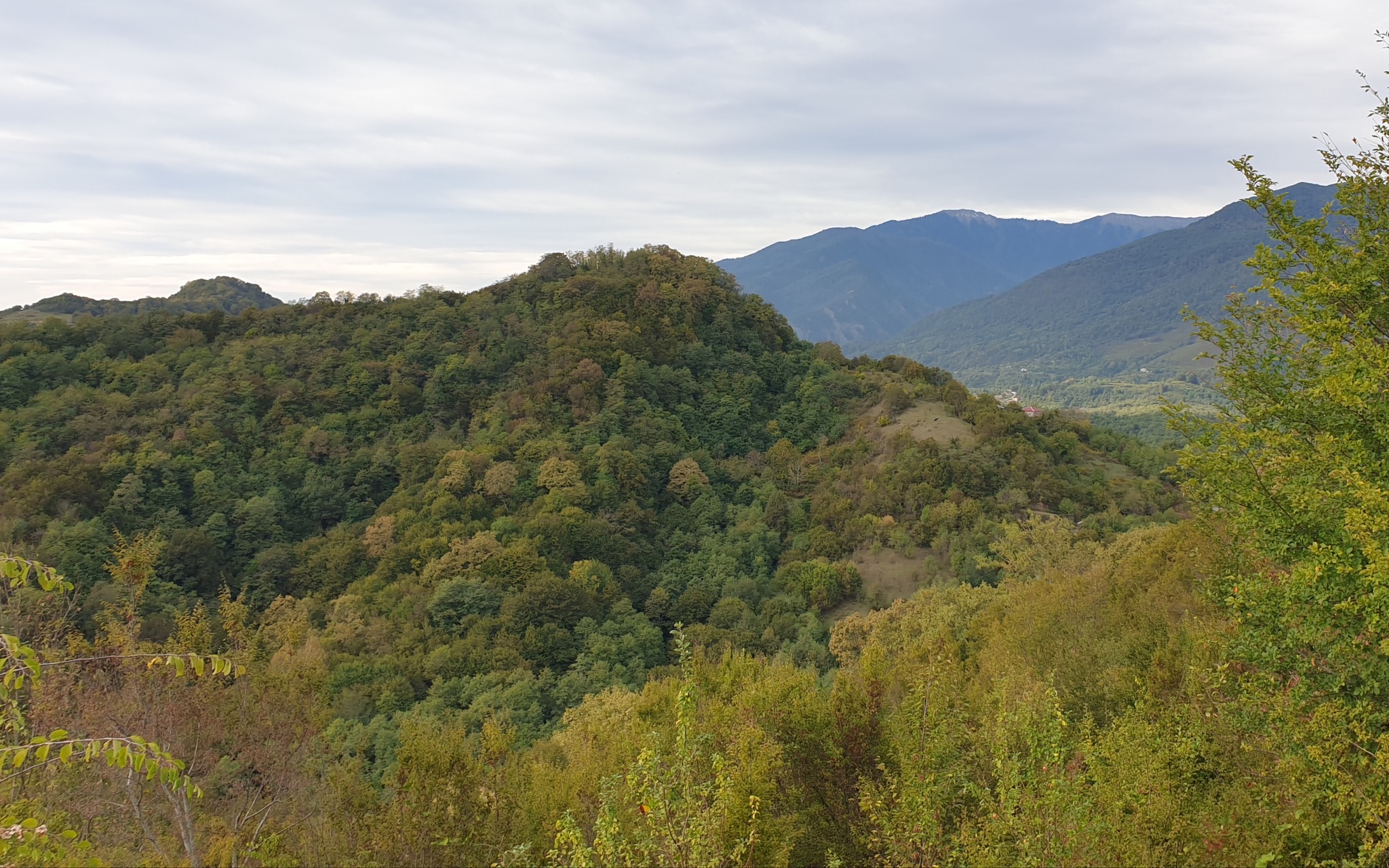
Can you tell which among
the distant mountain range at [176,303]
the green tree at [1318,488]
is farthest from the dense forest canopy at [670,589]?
the distant mountain range at [176,303]

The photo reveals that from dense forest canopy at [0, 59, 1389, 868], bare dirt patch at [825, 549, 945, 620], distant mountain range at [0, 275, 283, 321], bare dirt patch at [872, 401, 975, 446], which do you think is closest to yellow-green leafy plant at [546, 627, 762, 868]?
dense forest canopy at [0, 59, 1389, 868]

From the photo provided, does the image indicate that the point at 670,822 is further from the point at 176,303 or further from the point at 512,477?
the point at 176,303

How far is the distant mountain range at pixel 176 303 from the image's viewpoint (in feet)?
168

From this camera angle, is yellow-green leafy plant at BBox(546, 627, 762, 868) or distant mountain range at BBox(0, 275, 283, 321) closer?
yellow-green leafy plant at BBox(546, 627, 762, 868)

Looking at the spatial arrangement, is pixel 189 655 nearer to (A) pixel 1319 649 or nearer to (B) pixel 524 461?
(A) pixel 1319 649

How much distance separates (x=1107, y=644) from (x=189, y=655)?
14945 mm

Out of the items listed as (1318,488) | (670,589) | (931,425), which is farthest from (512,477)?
(1318,488)

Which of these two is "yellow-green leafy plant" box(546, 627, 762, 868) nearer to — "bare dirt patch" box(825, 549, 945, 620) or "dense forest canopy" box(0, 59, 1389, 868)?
"dense forest canopy" box(0, 59, 1389, 868)

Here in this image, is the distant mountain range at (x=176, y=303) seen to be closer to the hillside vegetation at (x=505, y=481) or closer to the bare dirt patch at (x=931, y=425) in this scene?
the hillside vegetation at (x=505, y=481)

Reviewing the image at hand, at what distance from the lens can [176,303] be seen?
5862 centimetres

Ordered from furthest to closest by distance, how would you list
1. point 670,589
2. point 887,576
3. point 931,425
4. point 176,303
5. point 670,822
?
point 176,303, point 931,425, point 670,589, point 887,576, point 670,822

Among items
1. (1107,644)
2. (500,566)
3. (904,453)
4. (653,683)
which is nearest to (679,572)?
(500,566)

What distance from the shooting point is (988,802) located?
6.07m

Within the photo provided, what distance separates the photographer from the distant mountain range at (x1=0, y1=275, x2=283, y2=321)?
51.1 meters
